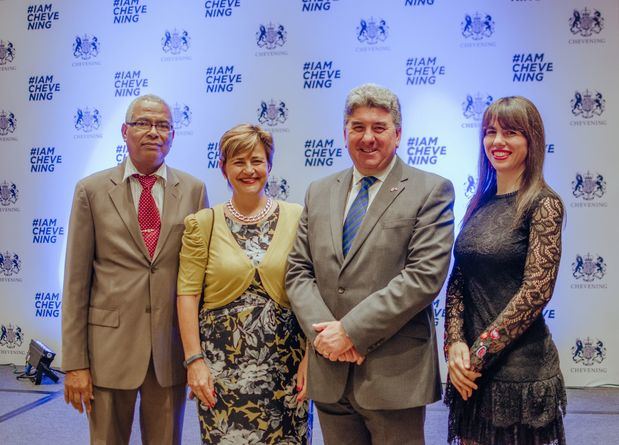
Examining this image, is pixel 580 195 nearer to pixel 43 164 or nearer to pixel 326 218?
pixel 326 218

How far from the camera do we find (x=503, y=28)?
14.8 feet

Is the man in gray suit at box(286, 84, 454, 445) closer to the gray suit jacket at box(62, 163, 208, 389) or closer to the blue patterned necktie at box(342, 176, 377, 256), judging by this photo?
the blue patterned necktie at box(342, 176, 377, 256)

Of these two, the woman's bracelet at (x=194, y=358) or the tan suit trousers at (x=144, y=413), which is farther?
the tan suit trousers at (x=144, y=413)

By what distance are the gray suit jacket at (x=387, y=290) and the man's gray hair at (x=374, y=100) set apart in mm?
197

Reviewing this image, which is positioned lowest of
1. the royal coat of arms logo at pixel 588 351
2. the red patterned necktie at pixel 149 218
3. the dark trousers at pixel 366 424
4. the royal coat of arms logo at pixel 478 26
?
the royal coat of arms logo at pixel 588 351

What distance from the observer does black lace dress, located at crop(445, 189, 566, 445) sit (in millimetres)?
1837

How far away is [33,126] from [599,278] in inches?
188

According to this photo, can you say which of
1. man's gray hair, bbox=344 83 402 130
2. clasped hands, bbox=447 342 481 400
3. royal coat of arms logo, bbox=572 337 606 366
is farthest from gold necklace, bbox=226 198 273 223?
royal coat of arms logo, bbox=572 337 606 366

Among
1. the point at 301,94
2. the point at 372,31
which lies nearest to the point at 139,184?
the point at 301,94

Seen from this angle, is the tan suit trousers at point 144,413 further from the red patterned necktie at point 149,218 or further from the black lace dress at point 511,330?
the black lace dress at point 511,330

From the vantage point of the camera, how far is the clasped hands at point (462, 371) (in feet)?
6.19

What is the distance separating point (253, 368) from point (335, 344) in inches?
15.5

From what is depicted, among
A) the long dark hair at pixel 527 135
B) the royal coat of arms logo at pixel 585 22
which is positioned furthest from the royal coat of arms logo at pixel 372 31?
the long dark hair at pixel 527 135

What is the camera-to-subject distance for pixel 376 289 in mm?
1921
